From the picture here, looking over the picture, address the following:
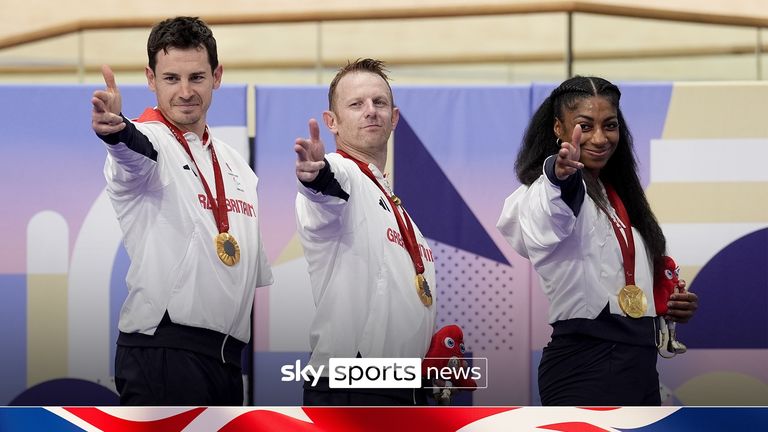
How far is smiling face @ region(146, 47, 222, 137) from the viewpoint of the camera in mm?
2232

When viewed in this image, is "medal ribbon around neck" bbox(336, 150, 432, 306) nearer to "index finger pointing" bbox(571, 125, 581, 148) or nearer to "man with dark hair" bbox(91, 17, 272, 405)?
"man with dark hair" bbox(91, 17, 272, 405)

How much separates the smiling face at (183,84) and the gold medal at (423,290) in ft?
1.90

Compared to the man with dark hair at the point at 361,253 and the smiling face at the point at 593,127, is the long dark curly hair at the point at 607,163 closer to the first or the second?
the smiling face at the point at 593,127

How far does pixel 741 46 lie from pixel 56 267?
270 centimetres

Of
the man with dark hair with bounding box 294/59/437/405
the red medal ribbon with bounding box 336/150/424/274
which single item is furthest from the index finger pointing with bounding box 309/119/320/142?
the red medal ribbon with bounding box 336/150/424/274

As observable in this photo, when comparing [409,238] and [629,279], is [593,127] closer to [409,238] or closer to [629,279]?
[629,279]

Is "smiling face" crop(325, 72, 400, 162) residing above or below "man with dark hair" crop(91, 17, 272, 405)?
above

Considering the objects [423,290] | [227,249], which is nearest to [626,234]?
[423,290]

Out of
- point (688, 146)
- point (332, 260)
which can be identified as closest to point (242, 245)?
point (332, 260)

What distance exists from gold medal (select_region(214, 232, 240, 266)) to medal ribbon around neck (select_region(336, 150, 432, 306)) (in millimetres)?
322

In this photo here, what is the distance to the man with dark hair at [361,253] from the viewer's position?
6.91ft

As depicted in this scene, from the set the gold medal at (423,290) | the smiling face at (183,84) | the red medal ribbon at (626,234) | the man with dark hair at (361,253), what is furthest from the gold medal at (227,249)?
the red medal ribbon at (626,234)

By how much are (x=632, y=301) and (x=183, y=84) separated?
1057 mm

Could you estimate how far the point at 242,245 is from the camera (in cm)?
220
